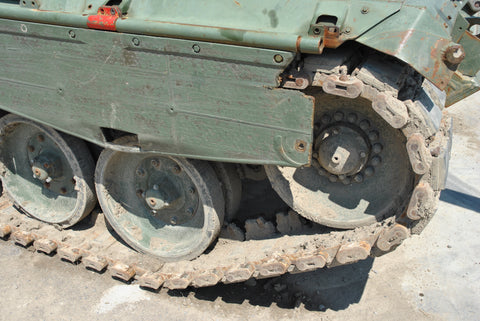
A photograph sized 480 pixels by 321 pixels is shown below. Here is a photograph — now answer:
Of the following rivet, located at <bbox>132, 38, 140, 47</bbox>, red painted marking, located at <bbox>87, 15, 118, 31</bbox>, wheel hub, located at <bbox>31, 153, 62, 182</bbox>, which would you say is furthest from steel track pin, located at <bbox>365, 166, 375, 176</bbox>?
wheel hub, located at <bbox>31, 153, 62, 182</bbox>

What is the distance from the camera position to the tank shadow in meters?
3.79

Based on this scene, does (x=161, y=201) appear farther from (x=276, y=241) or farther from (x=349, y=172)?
(x=349, y=172)

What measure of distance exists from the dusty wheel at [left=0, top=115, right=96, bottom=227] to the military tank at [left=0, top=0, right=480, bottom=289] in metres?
0.02

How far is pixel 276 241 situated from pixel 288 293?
0.61m

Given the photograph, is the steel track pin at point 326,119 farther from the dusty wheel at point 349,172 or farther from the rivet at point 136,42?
the rivet at point 136,42

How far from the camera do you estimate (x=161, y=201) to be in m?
3.72

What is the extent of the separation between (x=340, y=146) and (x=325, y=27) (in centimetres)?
82

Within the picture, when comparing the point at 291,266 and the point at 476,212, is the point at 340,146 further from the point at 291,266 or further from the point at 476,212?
the point at 476,212

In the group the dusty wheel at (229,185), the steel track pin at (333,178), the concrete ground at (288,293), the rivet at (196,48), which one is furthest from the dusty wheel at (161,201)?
the rivet at (196,48)

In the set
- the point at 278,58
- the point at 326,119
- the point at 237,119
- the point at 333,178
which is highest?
the point at 278,58

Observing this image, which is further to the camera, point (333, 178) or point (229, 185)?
point (229, 185)

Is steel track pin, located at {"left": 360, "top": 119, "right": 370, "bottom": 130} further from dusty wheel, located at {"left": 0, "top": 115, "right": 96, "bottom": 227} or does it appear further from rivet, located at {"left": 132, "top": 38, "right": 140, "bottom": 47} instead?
dusty wheel, located at {"left": 0, "top": 115, "right": 96, "bottom": 227}

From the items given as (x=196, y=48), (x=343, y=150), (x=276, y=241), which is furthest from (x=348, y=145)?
(x=196, y=48)

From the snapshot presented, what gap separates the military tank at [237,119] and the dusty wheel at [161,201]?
0.01 meters
